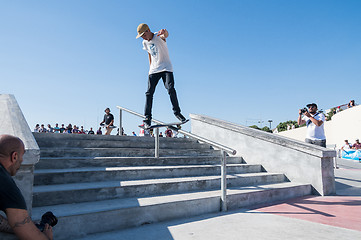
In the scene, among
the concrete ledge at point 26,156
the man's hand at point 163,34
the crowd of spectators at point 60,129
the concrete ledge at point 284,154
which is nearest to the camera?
the concrete ledge at point 26,156

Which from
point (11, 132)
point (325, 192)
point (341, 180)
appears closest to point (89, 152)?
point (11, 132)

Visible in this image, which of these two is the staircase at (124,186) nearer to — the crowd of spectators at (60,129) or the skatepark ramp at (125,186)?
the skatepark ramp at (125,186)

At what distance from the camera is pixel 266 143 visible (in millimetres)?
6277

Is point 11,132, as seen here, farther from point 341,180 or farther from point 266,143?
point 341,180

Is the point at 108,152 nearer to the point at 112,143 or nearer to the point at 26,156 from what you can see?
the point at 112,143

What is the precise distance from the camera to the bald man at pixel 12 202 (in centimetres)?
168

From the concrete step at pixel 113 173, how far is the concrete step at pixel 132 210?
24.5 inches

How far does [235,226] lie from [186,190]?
47.2 inches

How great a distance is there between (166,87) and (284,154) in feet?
10.6

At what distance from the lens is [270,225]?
10.6 ft

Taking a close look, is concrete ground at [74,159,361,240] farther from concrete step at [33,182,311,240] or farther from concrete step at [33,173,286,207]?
concrete step at [33,173,286,207]

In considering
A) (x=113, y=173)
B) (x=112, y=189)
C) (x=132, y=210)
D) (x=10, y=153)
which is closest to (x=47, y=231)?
(x=10, y=153)

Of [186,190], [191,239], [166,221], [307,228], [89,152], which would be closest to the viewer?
[191,239]

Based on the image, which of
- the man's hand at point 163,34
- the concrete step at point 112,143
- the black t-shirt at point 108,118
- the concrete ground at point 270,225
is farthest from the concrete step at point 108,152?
the black t-shirt at point 108,118
